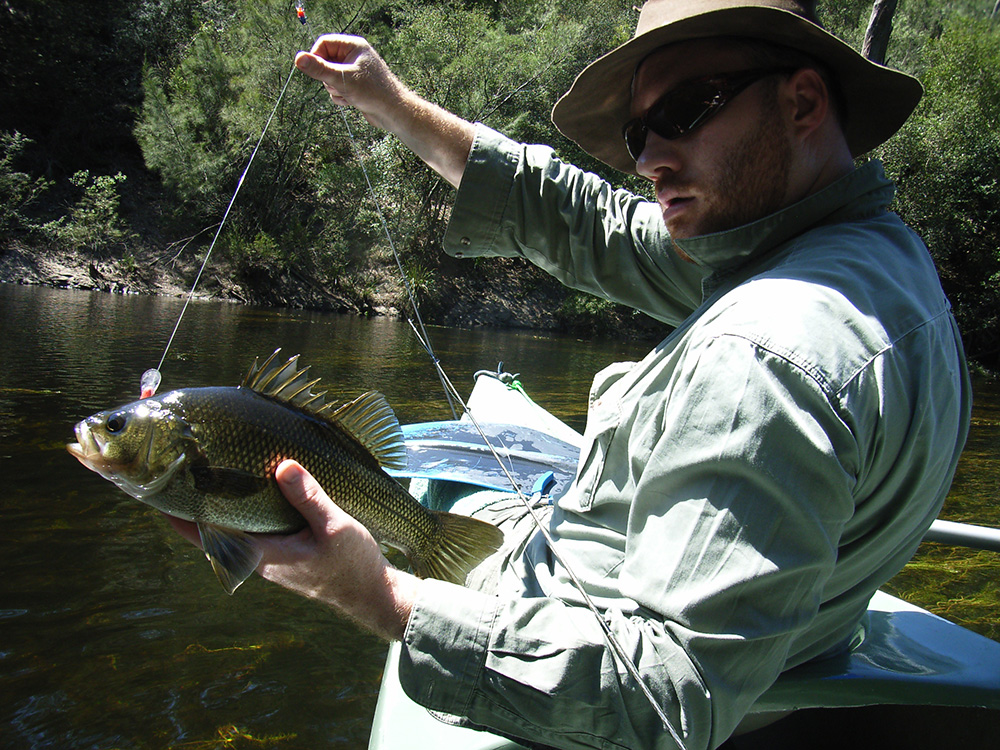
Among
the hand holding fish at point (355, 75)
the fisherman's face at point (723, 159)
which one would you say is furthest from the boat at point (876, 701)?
the hand holding fish at point (355, 75)

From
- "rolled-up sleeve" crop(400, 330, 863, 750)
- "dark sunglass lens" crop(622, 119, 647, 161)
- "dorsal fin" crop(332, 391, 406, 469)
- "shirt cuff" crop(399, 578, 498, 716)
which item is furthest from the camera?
"dark sunglass lens" crop(622, 119, 647, 161)

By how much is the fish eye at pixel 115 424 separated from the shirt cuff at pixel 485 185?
155 cm

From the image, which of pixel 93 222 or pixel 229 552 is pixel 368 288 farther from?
pixel 229 552

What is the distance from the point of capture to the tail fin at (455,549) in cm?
196

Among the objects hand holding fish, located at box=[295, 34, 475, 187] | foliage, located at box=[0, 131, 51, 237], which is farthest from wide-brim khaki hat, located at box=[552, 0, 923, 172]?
foliage, located at box=[0, 131, 51, 237]

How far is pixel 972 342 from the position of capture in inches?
874

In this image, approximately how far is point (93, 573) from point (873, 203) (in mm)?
4300

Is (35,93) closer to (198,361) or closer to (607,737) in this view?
(198,361)

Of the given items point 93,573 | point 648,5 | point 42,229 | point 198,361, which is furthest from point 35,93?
point 648,5

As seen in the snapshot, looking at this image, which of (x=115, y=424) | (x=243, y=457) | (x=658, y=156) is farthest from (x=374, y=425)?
(x=658, y=156)

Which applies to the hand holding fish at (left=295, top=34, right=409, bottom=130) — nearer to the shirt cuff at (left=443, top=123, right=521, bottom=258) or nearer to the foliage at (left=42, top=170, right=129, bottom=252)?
the shirt cuff at (left=443, top=123, right=521, bottom=258)

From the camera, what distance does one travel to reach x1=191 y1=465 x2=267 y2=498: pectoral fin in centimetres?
154

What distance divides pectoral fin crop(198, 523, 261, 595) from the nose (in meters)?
1.35

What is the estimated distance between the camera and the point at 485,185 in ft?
9.09
